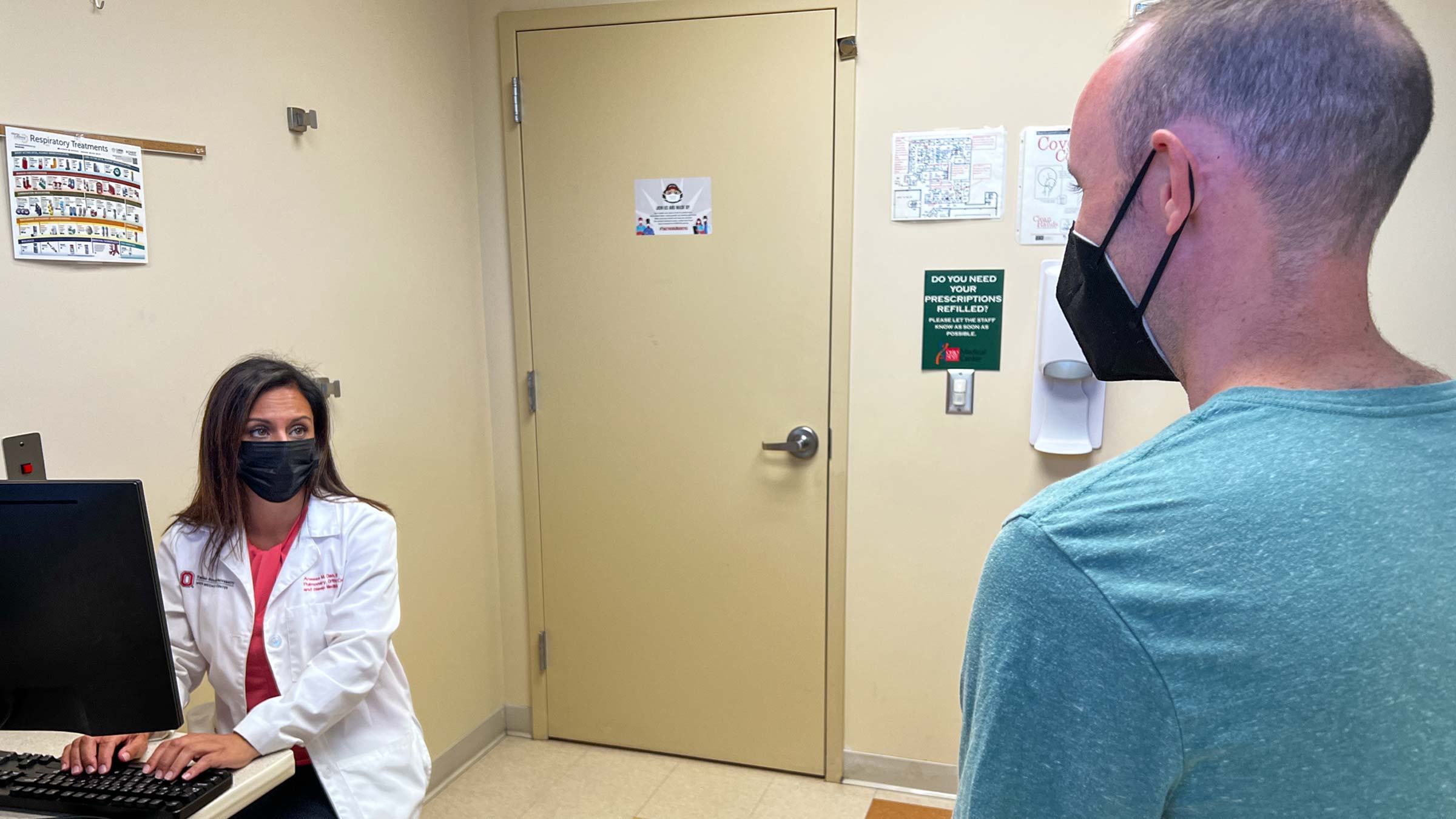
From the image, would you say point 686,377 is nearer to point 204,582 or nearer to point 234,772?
point 204,582

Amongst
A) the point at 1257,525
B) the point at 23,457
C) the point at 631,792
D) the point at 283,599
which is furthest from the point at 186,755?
→ the point at 631,792

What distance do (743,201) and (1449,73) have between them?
173 cm

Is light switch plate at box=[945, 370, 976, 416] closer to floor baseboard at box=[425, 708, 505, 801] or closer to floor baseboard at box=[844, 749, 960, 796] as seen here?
floor baseboard at box=[844, 749, 960, 796]

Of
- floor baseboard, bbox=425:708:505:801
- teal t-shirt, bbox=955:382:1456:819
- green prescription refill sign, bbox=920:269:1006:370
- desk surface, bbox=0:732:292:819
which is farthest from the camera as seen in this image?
floor baseboard, bbox=425:708:505:801

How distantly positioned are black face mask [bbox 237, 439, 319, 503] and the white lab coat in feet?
0.25

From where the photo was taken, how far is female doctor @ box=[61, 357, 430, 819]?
154 cm

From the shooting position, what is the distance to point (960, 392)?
240 centimetres

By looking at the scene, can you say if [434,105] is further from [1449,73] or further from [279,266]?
[1449,73]

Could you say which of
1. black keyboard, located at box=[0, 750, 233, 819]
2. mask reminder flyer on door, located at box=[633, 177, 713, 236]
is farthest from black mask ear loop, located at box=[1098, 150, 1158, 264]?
mask reminder flyer on door, located at box=[633, 177, 713, 236]

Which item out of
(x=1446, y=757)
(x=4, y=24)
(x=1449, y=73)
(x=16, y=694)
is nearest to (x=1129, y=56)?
(x=1446, y=757)

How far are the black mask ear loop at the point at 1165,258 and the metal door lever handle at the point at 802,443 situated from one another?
1.85 meters

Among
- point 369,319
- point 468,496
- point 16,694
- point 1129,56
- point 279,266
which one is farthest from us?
point 468,496

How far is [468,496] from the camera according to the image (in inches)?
107

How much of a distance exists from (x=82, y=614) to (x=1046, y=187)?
2186 mm
